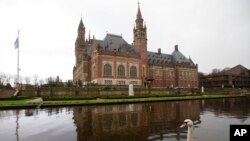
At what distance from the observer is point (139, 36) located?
7875 centimetres

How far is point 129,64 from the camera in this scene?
73500mm

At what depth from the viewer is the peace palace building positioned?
6844 centimetres

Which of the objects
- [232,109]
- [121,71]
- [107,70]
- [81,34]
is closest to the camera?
[232,109]

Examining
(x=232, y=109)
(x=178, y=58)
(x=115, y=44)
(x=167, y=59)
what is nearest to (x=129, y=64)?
(x=115, y=44)

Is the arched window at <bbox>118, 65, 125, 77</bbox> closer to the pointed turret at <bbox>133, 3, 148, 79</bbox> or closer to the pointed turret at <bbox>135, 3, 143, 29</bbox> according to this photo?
the pointed turret at <bbox>133, 3, 148, 79</bbox>

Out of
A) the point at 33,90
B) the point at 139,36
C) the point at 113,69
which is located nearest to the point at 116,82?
the point at 113,69

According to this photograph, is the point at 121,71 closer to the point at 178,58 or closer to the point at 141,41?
the point at 141,41

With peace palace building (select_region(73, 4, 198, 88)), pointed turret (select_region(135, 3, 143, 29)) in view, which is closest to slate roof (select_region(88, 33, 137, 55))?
peace palace building (select_region(73, 4, 198, 88))

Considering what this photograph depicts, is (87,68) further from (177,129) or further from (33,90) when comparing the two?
(177,129)

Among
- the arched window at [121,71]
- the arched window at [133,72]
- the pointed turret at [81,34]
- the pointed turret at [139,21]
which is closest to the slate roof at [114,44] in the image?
the arched window at [121,71]

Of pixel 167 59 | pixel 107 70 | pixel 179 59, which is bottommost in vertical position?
pixel 107 70

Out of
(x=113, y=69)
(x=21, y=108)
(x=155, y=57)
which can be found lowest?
(x=21, y=108)

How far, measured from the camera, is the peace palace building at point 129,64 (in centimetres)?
6844

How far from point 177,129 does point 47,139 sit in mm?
7603
